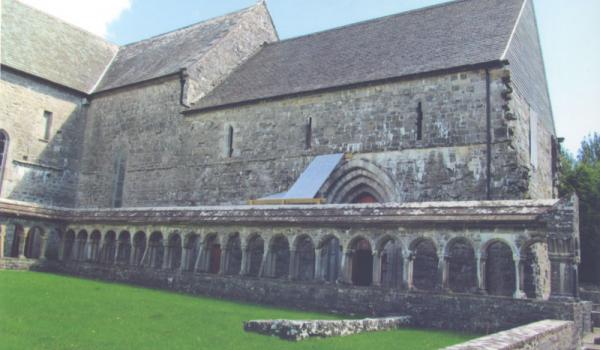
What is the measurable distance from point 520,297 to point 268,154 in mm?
13434

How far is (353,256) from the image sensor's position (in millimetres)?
16047

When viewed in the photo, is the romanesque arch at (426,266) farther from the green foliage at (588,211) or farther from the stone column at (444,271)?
the green foliage at (588,211)

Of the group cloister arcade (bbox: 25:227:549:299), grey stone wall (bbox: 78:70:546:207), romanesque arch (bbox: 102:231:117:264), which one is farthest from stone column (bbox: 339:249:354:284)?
romanesque arch (bbox: 102:231:117:264)

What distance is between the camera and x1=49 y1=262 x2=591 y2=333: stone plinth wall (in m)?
12.5

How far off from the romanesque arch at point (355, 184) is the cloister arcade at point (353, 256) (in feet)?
6.76

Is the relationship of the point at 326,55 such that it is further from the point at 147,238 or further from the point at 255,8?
the point at 147,238

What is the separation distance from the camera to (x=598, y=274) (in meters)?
26.2

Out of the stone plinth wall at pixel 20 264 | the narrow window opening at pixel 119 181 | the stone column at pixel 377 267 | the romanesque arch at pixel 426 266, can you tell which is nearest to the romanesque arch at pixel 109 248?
the stone plinth wall at pixel 20 264

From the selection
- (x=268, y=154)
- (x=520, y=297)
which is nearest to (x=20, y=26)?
(x=268, y=154)

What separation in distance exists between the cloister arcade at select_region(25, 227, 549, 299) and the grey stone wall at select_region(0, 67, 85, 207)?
7455mm

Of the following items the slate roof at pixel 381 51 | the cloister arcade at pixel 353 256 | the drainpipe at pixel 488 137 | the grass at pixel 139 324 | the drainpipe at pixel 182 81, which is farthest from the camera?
the drainpipe at pixel 182 81

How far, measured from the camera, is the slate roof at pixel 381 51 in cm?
→ 2070

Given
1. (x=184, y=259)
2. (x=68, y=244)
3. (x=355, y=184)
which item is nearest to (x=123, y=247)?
(x=68, y=244)

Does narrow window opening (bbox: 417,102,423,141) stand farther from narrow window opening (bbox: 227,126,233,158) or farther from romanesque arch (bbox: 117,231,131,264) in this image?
romanesque arch (bbox: 117,231,131,264)
